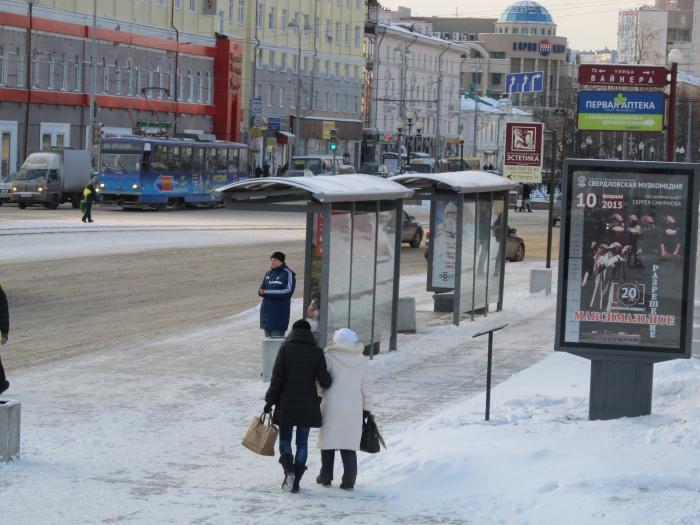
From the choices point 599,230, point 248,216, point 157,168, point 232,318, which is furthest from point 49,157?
point 599,230

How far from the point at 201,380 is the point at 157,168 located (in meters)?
46.8

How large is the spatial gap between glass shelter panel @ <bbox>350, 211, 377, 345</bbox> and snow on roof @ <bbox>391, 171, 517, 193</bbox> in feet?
10.9

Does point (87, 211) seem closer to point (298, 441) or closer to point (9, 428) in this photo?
point (9, 428)

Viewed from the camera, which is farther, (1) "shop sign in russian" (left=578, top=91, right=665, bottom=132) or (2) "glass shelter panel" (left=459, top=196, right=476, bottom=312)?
(2) "glass shelter panel" (left=459, top=196, right=476, bottom=312)

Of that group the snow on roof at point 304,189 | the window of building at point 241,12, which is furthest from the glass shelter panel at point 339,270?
the window of building at point 241,12

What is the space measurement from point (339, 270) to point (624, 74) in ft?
22.8

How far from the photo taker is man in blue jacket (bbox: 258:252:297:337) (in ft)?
62.1

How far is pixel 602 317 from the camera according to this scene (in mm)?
13891

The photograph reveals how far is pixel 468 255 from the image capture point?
25641mm

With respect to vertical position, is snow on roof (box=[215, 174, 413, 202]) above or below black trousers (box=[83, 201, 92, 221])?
above

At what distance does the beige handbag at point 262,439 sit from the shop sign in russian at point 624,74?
43.2ft

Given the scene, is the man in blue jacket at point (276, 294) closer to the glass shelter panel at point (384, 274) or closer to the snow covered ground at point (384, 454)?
the snow covered ground at point (384, 454)

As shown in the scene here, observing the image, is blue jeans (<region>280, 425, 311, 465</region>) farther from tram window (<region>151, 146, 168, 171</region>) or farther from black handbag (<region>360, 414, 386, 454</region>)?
tram window (<region>151, 146, 168, 171</region>)

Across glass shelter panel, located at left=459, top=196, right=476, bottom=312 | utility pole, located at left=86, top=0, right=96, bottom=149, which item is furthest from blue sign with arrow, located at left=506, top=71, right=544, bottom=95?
utility pole, located at left=86, top=0, right=96, bottom=149
